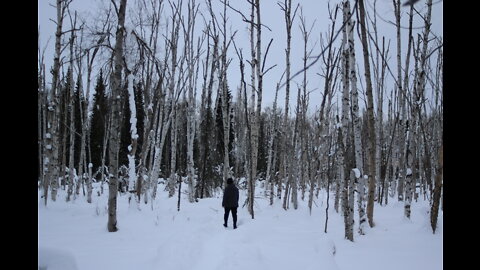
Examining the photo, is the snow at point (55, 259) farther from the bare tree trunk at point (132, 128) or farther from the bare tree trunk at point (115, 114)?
the bare tree trunk at point (132, 128)

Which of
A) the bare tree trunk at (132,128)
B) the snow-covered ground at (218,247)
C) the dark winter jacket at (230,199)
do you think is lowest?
the snow-covered ground at (218,247)

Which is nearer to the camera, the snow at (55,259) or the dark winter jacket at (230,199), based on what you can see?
the snow at (55,259)

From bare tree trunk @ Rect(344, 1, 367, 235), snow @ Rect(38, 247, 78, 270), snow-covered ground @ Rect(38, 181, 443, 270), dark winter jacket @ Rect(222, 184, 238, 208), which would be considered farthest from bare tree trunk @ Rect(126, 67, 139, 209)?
bare tree trunk @ Rect(344, 1, 367, 235)

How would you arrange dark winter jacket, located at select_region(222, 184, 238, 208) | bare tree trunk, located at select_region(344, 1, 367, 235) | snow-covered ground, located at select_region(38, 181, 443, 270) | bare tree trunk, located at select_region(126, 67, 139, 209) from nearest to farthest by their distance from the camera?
1. snow-covered ground, located at select_region(38, 181, 443, 270)
2. bare tree trunk, located at select_region(344, 1, 367, 235)
3. bare tree trunk, located at select_region(126, 67, 139, 209)
4. dark winter jacket, located at select_region(222, 184, 238, 208)

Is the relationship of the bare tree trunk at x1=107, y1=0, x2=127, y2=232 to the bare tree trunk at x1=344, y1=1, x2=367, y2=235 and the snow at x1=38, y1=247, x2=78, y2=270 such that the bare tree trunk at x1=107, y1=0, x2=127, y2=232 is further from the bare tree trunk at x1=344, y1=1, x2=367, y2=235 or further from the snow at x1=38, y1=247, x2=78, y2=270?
the bare tree trunk at x1=344, y1=1, x2=367, y2=235

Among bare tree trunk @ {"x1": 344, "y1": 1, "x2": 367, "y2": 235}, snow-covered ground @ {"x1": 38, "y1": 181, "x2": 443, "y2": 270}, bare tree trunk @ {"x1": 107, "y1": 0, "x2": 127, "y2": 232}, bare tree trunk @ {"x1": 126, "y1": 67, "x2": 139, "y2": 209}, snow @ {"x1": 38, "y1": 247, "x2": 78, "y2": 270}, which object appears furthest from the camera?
bare tree trunk @ {"x1": 126, "y1": 67, "x2": 139, "y2": 209}

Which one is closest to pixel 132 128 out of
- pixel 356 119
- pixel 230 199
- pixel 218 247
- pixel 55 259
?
pixel 230 199

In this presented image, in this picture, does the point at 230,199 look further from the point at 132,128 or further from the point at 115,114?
the point at 115,114

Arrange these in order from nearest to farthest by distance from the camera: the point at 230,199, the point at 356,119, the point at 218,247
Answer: the point at 218,247
the point at 356,119
the point at 230,199

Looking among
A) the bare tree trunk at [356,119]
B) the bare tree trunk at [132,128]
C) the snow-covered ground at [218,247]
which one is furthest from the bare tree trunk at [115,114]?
the bare tree trunk at [356,119]

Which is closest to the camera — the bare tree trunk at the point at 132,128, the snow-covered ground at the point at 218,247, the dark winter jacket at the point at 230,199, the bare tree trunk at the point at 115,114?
the snow-covered ground at the point at 218,247

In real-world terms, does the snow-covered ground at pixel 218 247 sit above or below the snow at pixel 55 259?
below
